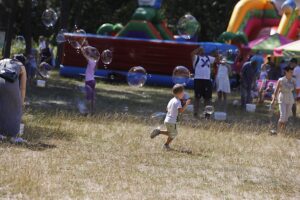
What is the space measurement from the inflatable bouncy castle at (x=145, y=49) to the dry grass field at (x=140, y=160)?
9973 mm

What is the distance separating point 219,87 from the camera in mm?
17531

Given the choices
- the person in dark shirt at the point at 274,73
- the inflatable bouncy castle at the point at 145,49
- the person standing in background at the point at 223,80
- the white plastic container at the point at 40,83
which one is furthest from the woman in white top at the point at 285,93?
the inflatable bouncy castle at the point at 145,49

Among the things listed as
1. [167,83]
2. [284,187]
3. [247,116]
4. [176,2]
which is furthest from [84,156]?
[176,2]

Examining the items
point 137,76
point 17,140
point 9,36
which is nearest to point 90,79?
point 137,76

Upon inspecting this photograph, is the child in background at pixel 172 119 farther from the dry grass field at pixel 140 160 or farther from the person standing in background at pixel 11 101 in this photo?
the person standing in background at pixel 11 101

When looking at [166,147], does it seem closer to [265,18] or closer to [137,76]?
[137,76]

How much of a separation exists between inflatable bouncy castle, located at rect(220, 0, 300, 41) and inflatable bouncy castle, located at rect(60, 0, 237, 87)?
2971 mm

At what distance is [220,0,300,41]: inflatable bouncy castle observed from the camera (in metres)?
28.2

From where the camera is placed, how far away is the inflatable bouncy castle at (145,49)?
25.4 m

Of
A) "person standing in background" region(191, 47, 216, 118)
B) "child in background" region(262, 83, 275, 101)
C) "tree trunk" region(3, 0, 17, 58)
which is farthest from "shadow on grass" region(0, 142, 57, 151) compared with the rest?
"tree trunk" region(3, 0, 17, 58)

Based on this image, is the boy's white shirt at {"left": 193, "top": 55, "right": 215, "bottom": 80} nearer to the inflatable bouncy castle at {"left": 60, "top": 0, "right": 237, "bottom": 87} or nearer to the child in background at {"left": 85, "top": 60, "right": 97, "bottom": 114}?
the child in background at {"left": 85, "top": 60, "right": 97, "bottom": 114}

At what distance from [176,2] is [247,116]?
82.2 ft

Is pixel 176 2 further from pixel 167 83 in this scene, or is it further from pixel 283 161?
pixel 283 161

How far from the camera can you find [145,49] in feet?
85.8
